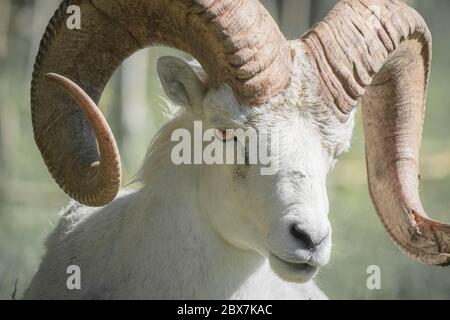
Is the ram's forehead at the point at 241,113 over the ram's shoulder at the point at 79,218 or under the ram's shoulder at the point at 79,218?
over

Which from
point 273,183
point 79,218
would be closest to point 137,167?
point 79,218

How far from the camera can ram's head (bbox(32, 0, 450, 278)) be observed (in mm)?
6434

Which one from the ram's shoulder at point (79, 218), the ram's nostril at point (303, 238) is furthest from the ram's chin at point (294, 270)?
the ram's shoulder at point (79, 218)

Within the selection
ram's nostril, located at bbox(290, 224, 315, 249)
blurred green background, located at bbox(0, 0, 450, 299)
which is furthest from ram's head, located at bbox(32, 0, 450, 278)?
blurred green background, located at bbox(0, 0, 450, 299)

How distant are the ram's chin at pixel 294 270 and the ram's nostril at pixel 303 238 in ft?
0.55

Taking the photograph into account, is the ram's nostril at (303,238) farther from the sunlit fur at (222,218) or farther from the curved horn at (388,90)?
the curved horn at (388,90)

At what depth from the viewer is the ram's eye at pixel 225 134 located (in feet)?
21.7

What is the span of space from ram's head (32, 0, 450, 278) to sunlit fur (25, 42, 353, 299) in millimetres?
13

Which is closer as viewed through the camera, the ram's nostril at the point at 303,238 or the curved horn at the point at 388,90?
the ram's nostril at the point at 303,238

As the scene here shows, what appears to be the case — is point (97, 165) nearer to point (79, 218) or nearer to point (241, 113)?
point (241, 113)

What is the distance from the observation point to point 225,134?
21.9 feet

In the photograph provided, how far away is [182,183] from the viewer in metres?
7.10
